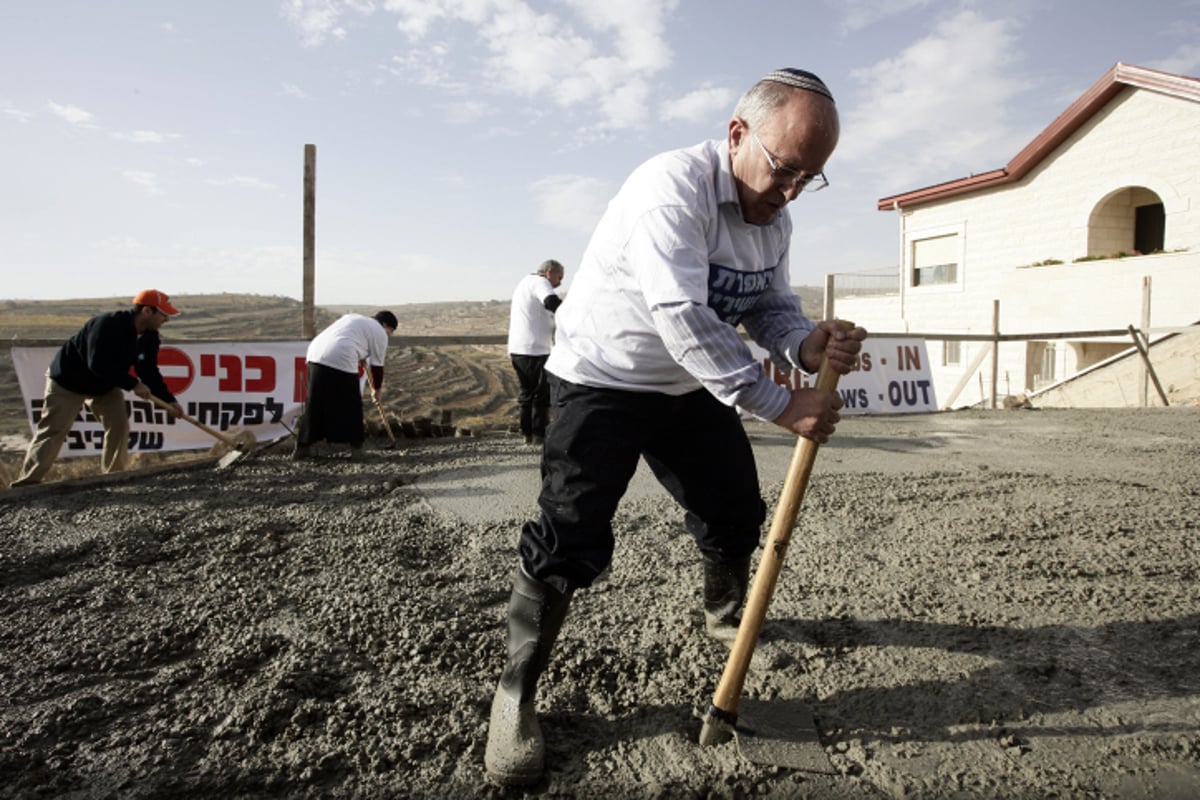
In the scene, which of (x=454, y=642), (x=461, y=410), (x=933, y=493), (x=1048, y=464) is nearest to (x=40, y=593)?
(x=454, y=642)

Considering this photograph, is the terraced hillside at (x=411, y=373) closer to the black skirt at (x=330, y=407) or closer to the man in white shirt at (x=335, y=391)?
the man in white shirt at (x=335, y=391)

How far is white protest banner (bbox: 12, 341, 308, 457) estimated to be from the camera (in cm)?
665

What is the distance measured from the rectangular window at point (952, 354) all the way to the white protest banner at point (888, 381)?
1073 cm

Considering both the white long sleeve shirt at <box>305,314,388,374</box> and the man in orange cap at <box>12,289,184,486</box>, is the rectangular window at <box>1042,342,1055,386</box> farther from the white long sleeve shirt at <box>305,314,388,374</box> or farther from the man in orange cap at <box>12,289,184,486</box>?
the man in orange cap at <box>12,289,184,486</box>

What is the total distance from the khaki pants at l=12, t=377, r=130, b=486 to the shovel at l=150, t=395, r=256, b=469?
327mm

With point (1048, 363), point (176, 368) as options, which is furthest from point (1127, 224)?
point (176, 368)

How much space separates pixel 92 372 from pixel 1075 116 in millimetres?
19206

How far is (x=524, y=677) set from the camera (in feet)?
6.42

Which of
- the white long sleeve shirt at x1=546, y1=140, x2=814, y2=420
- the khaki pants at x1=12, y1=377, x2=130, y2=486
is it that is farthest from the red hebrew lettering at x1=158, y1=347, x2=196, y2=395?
the white long sleeve shirt at x1=546, y1=140, x2=814, y2=420

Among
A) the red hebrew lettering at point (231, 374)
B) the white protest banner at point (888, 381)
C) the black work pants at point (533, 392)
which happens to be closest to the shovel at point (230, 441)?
the red hebrew lettering at point (231, 374)

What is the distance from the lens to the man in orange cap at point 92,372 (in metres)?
5.49

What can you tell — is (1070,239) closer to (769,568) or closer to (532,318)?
(532,318)

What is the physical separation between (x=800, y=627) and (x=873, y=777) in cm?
81

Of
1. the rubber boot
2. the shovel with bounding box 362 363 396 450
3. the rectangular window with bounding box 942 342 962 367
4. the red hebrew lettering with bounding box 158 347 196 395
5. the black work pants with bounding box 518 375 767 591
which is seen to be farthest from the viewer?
the rectangular window with bounding box 942 342 962 367
